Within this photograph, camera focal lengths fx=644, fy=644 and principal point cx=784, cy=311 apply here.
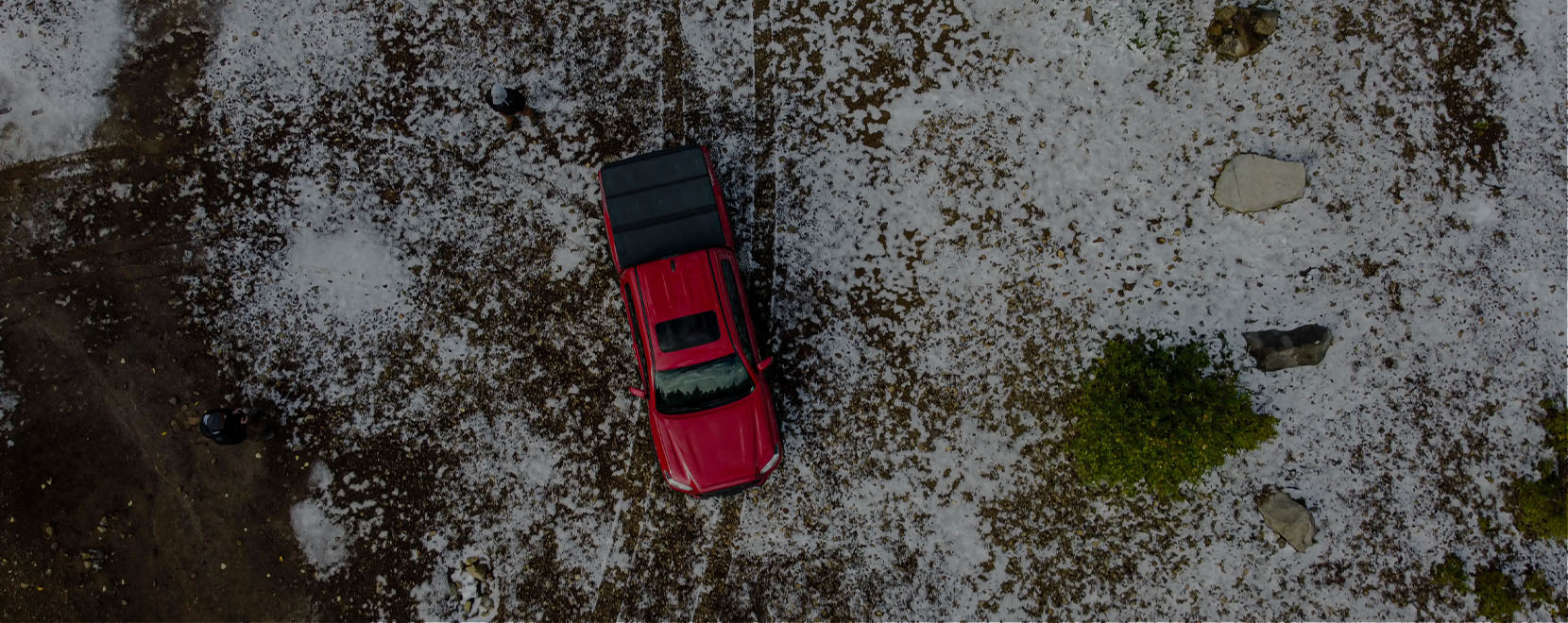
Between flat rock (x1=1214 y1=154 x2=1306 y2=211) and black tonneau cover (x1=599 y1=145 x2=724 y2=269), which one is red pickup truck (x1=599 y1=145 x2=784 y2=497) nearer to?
black tonneau cover (x1=599 y1=145 x2=724 y2=269)

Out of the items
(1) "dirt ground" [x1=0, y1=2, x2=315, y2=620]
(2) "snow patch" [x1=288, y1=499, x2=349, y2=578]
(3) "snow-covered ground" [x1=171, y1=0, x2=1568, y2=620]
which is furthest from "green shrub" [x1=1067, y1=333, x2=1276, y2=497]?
(1) "dirt ground" [x1=0, y1=2, x2=315, y2=620]

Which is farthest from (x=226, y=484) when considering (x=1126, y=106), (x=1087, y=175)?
(x=1126, y=106)

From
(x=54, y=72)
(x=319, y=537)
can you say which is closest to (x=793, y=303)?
(x=319, y=537)

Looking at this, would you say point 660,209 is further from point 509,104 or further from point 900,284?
point 900,284

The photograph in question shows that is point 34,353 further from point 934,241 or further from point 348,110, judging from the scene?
point 934,241

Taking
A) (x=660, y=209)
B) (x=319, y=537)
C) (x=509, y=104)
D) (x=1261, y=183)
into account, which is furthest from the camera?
(x=319, y=537)

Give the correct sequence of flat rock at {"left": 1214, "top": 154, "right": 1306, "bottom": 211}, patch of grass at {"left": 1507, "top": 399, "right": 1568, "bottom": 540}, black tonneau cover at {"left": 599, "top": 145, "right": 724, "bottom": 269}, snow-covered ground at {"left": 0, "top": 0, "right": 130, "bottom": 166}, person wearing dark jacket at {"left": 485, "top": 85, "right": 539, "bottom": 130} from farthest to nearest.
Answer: snow-covered ground at {"left": 0, "top": 0, "right": 130, "bottom": 166} < flat rock at {"left": 1214, "top": 154, "right": 1306, "bottom": 211} < patch of grass at {"left": 1507, "top": 399, "right": 1568, "bottom": 540} < person wearing dark jacket at {"left": 485, "top": 85, "right": 539, "bottom": 130} < black tonneau cover at {"left": 599, "top": 145, "right": 724, "bottom": 269}

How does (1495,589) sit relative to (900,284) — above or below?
below

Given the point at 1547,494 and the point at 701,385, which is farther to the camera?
the point at 1547,494
